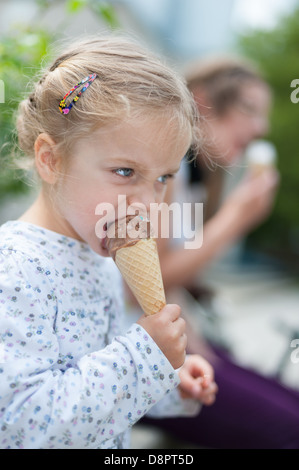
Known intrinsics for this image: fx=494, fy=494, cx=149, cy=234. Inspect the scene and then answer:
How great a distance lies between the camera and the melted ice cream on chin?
963mm

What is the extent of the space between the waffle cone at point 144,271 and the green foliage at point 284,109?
6.32 meters

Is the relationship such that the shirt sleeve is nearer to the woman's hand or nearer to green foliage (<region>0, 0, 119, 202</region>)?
green foliage (<region>0, 0, 119, 202</region>)

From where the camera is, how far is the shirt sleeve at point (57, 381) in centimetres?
86

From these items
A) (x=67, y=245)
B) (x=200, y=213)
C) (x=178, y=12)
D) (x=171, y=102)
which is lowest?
(x=67, y=245)

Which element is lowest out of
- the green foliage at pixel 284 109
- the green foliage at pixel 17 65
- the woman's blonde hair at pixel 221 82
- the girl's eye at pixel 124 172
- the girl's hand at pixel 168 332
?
the girl's hand at pixel 168 332

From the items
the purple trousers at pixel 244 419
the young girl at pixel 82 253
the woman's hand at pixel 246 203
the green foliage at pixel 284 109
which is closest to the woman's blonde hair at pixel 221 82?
the woman's hand at pixel 246 203

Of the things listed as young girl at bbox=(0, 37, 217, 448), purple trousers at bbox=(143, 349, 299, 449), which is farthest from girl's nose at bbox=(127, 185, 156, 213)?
purple trousers at bbox=(143, 349, 299, 449)

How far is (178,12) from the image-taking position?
743cm

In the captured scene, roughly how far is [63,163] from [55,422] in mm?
490

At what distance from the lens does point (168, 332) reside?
0.94m

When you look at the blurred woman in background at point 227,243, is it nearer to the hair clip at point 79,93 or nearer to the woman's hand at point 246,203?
the woman's hand at point 246,203

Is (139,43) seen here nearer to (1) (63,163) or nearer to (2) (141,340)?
(1) (63,163)

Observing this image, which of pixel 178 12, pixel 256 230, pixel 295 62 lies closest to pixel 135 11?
pixel 178 12

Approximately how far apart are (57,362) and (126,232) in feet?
0.93
